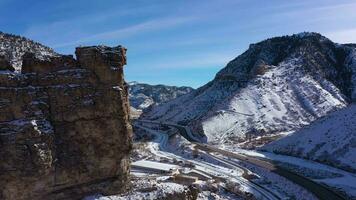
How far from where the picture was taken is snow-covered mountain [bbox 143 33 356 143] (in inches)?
5133

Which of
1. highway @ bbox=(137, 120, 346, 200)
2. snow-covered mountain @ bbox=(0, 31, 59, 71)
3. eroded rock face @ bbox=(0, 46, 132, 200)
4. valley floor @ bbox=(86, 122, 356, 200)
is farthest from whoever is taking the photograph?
snow-covered mountain @ bbox=(0, 31, 59, 71)

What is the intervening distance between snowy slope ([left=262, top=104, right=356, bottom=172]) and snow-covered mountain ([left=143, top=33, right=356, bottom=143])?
70.0ft

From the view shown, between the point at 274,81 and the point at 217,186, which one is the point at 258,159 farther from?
the point at 274,81

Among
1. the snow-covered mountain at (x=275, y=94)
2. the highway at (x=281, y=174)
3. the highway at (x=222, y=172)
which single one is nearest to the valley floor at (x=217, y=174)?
the highway at (x=222, y=172)

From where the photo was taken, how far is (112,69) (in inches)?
1240

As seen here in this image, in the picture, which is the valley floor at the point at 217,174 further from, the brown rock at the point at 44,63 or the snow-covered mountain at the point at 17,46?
the snow-covered mountain at the point at 17,46

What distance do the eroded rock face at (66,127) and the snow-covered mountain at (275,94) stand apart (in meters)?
89.0

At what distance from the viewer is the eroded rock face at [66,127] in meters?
28.4

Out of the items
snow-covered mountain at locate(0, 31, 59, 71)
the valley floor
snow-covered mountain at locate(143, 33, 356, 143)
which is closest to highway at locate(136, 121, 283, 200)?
the valley floor

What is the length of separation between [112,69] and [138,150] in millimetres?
70232

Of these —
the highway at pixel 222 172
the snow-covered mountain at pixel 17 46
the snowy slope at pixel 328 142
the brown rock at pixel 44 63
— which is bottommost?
the highway at pixel 222 172

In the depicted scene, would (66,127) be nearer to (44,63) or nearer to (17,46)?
(44,63)

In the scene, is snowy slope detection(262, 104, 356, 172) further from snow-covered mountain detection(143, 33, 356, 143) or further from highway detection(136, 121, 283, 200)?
snow-covered mountain detection(143, 33, 356, 143)

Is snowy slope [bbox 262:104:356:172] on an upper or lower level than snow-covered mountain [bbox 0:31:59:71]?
lower
